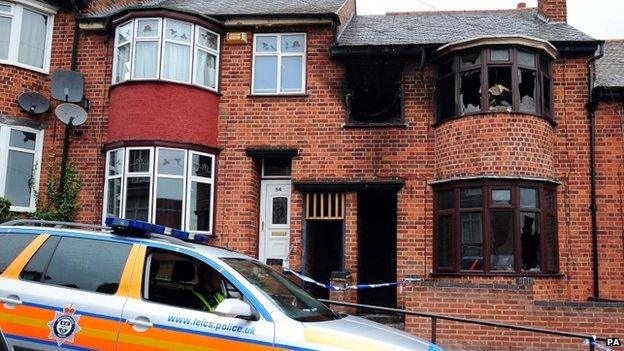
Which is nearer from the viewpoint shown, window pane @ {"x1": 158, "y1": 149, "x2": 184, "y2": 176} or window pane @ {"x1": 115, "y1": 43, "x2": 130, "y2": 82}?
window pane @ {"x1": 158, "y1": 149, "x2": 184, "y2": 176}

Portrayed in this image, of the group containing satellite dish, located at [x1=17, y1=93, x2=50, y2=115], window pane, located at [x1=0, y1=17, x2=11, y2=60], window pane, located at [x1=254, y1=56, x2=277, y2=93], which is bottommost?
satellite dish, located at [x1=17, y1=93, x2=50, y2=115]

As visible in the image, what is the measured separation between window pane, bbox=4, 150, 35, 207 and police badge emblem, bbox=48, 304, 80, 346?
941 centimetres

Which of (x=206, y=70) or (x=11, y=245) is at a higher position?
(x=206, y=70)

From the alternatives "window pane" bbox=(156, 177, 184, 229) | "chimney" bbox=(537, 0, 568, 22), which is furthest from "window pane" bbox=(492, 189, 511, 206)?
"window pane" bbox=(156, 177, 184, 229)

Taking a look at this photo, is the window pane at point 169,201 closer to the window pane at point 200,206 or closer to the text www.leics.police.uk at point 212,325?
the window pane at point 200,206

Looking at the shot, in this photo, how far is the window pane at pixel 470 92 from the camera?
1270cm

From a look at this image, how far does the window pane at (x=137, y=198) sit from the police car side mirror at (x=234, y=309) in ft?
27.8

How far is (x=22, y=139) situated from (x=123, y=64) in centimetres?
279

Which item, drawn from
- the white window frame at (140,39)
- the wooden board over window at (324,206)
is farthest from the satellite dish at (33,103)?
the wooden board over window at (324,206)

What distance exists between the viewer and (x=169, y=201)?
12.8 m

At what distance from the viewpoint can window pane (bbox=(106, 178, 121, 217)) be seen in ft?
42.8

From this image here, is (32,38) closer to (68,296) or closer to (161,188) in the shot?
(161,188)

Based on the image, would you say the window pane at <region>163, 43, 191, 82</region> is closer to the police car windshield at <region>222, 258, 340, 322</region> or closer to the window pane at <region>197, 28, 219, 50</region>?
the window pane at <region>197, 28, 219, 50</region>

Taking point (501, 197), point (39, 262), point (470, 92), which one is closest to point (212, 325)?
point (39, 262)
